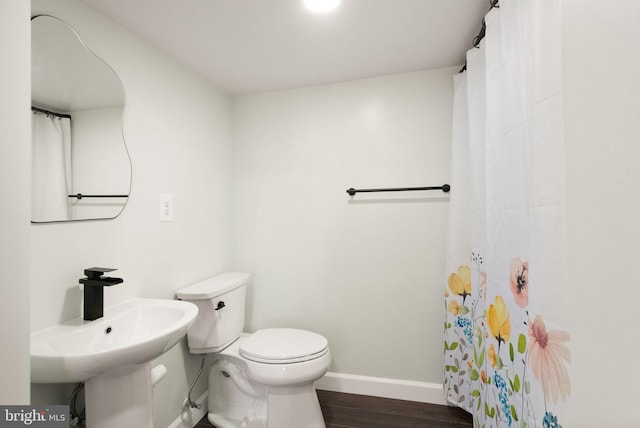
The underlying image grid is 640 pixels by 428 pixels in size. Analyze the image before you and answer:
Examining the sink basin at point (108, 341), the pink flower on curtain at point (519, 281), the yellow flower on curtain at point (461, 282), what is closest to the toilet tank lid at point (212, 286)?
the sink basin at point (108, 341)

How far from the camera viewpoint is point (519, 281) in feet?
3.32

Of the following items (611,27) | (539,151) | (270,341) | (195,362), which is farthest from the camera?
(195,362)

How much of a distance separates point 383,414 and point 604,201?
1.83m

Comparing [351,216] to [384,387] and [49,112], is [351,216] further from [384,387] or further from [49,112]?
[49,112]

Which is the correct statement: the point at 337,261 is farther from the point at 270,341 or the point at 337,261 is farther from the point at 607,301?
the point at 607,301

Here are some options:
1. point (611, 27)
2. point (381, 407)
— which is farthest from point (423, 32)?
point (381, 407)

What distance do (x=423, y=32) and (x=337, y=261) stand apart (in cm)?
147

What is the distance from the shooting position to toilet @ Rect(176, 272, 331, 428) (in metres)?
1.56

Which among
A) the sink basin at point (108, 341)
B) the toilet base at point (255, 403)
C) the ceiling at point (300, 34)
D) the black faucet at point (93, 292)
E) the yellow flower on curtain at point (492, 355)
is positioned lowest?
the toilet base at point (255, 403)

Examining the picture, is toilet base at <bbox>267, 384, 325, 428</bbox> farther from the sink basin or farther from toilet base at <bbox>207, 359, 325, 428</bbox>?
the sink basin

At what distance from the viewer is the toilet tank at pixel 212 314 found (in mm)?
1685

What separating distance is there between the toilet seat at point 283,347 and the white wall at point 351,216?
36 centimetres

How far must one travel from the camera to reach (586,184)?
1.81ft

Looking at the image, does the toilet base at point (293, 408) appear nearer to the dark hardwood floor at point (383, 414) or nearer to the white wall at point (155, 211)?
the dark hardwood floor at point (383, 414)
